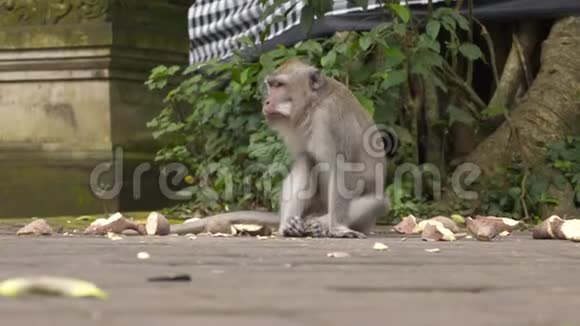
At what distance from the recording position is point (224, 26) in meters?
9.23

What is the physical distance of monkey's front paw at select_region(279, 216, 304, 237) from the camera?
6.02 meters

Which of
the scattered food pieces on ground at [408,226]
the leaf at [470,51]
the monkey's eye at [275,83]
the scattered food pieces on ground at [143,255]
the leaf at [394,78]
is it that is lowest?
the scattered food pieces on ground at [408,226]

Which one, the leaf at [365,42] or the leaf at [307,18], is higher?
the leaf at [307,18]

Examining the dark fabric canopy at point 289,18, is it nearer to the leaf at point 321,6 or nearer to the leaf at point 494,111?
the leaf at point 321,6

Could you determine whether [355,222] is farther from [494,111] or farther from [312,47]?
[494,111]

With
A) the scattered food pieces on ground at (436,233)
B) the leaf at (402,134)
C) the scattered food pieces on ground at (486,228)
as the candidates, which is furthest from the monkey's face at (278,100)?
the leaf at (402,134)

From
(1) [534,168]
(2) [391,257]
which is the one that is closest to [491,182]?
(1) [534,168]

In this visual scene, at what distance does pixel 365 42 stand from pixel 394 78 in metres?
0.35

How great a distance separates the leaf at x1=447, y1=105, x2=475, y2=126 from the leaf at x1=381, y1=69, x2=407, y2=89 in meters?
0.62

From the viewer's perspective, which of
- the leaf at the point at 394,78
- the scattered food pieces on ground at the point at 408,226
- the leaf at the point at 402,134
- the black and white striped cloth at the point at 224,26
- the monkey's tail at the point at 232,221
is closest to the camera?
the monkey's tail at the point at 232,221

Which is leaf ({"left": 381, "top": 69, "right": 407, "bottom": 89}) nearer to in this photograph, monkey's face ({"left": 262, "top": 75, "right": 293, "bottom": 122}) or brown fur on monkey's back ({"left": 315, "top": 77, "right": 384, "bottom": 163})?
brown fur on monkey's back ({"left": 315, "top": 77, "right": 384, "bottom": 163})

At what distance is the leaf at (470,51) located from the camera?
7691 mm

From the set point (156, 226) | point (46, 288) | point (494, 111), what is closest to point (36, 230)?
point (156, 226)

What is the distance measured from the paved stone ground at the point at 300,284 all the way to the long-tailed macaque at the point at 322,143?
1.25m
